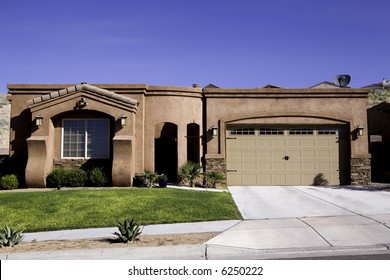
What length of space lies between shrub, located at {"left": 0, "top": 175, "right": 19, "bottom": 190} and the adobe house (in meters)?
1.00

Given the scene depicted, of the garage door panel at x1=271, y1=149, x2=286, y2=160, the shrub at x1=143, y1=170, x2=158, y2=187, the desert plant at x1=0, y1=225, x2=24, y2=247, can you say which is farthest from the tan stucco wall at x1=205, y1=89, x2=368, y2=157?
the desert plant at x1=0, y1=225, x2=24, y2=247

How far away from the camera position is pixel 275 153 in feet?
58.9

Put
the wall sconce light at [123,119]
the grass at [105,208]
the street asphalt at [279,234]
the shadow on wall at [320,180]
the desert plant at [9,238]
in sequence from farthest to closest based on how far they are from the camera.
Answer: the shadow on wall at [320,180], the wall sconce light at [123,119], the grass at [105,208], the desert plant at [9,238], the street asphalt at [279,234]

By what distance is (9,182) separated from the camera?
628 inches

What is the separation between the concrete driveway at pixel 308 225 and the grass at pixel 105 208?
1007 mm

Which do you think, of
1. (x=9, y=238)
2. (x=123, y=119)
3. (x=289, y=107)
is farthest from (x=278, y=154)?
(x=9, y=238)

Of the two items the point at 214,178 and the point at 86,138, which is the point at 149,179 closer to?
the point at 214,178

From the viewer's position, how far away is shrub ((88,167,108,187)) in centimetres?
1620

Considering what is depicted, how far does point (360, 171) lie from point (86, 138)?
1280 centimetres

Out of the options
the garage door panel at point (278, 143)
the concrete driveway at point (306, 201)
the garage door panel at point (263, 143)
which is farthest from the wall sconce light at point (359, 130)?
the garage door panel at point (263, 143)

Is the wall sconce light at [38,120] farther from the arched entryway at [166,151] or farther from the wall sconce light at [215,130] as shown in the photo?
the wall sconce light at [215,130]

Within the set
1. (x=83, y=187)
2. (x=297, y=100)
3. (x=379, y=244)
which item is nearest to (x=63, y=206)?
(x=83, y=187)

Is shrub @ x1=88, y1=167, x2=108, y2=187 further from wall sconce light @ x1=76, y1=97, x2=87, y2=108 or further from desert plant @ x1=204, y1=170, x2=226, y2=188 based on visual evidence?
desert plant @ x1=204, y1=170, x2=226, y2=188

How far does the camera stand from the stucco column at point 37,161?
16.1 m
